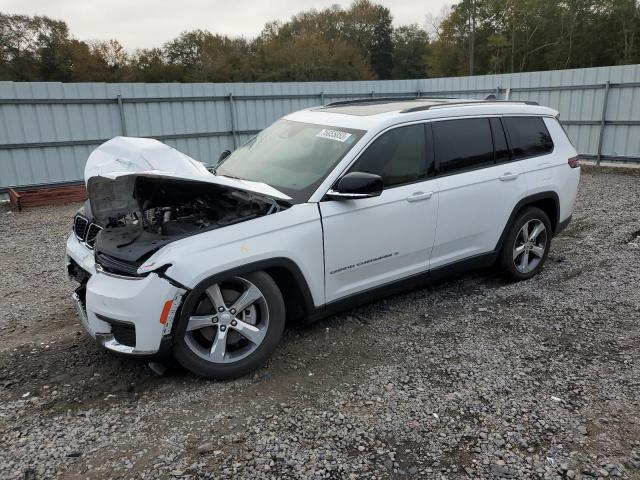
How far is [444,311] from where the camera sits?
14.8 feet

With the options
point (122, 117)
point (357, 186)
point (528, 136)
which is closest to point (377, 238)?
point (357, 186)

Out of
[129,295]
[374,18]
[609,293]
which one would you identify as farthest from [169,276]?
[374,18]

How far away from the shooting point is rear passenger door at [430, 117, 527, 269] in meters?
4.35

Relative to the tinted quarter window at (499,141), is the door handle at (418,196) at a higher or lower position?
lower

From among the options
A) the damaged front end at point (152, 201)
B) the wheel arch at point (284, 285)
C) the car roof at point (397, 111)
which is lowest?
the wheel arch at point (284, 285)

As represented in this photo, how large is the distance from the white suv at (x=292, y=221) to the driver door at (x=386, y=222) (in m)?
0.01

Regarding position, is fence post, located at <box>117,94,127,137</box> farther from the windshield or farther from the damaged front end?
the damaged front end

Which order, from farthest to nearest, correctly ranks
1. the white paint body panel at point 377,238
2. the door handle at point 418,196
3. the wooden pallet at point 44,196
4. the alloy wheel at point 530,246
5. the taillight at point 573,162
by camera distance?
1. the wooden pallet at point 44,196
2. the taillight at point 573,162
3. the alloy wheel at point 530,246
4. the door handle at point 418,196
5. the white paint body panel at point 377,238

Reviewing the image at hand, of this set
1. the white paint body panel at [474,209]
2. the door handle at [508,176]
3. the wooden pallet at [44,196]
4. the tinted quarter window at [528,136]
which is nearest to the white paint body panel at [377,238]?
the white paint body panel at [474,209]

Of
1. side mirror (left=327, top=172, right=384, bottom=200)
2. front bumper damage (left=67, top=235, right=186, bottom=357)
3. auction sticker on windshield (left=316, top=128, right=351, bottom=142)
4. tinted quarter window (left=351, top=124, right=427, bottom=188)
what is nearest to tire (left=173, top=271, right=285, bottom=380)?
front bumper damage (left=67, top=235, right=186, bottom=357)

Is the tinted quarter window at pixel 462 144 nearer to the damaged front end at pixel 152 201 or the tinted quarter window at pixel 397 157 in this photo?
→ the tinted quarter window at pixel 397 157

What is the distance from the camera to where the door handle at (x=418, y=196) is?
160 inches

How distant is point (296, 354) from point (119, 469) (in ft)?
4.87

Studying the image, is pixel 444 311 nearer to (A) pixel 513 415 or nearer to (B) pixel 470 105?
(A) pixel 513 415
